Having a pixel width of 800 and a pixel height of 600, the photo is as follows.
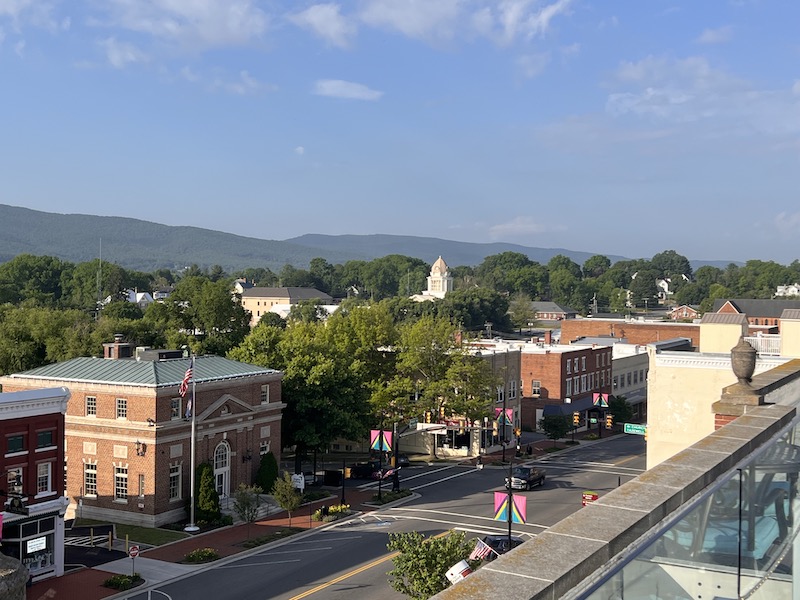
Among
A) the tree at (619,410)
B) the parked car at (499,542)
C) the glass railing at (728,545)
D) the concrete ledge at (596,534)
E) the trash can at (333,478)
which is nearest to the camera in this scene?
the concrete ledge at (596,534)

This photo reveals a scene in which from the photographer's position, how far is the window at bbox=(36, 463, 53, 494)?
39750 millimetres

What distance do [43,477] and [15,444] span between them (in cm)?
232

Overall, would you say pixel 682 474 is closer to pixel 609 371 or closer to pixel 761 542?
pixel 761 542

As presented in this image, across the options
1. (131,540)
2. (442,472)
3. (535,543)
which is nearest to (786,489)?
(535,543)

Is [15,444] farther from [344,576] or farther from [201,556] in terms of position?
[344,576]

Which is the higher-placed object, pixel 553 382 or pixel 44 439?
pixel 44 439

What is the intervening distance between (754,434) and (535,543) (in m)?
4.66

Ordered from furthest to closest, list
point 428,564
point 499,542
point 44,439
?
point 499,542 → point 44,439 → point 428,564

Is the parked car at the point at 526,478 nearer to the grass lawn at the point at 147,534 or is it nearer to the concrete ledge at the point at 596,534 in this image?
the grass lawn at the point at 147,534

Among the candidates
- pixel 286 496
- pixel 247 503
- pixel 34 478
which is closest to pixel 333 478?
pixel 286 496

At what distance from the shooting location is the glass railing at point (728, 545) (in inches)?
233

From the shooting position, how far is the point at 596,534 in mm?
6238

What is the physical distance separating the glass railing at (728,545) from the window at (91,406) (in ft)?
148

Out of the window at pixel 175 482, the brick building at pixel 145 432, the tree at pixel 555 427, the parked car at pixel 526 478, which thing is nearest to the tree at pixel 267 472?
the brick building at pixel 145 432
